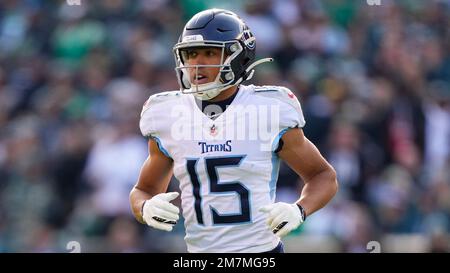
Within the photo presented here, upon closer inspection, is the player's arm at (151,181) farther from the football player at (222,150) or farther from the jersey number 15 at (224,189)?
the jersey number 15 at (224,189)

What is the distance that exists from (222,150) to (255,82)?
4.02 metres

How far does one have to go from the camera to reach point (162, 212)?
4727 mm

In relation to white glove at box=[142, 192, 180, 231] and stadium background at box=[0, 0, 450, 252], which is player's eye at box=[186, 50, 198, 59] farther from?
stadium background at box=[0, 0, 450, 252]

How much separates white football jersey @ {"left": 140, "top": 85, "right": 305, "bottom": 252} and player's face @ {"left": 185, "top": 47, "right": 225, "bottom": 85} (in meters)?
0.18

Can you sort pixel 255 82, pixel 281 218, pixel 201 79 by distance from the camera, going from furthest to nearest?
pixel 255 82
pixel 201 79
pixel 281 218

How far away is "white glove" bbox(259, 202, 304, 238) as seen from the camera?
4.64 metres

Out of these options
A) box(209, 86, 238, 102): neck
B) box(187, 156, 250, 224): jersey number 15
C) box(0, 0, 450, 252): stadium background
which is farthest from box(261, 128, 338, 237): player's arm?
box(0, 0, 450, 252): stadium background

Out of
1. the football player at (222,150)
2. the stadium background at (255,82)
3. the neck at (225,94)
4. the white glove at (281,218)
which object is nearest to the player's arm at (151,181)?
the football player at (222,150)

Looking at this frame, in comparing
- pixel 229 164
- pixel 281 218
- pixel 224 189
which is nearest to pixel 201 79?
pixel 229 164

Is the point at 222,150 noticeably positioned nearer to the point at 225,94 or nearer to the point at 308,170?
the point at 225,94

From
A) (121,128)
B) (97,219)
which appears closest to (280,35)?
(121,128)

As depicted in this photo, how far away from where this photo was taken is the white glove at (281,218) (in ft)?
15.2

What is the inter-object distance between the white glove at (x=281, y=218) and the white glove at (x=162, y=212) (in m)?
0.41

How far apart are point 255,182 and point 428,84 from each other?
4.88 meters
